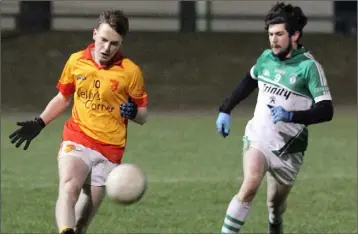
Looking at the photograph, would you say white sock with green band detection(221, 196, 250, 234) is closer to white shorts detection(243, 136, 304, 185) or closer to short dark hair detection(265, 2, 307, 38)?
white shorts detection(243, 136, 304, 185)

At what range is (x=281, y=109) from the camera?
765 cm

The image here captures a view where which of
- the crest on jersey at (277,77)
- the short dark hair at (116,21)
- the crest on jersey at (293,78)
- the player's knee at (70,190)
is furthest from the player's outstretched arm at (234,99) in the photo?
the player's knee at (70,190)

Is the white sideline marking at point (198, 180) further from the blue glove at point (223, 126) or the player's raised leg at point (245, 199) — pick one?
the player's raised leg at point (245, 199)

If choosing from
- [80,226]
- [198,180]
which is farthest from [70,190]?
[198,180]

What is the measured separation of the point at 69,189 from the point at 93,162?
1.22ft

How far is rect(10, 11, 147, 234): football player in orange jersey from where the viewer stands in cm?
754

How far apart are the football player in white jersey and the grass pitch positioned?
1.47 meters

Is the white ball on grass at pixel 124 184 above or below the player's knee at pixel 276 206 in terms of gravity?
above

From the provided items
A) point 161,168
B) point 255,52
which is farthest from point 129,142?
point 255,52

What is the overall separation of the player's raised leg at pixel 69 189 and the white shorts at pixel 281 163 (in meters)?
1.55

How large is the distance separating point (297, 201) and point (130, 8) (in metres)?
21.0

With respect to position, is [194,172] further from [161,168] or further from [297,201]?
[297,201]

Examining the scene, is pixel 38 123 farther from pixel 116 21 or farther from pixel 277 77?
pixel 277 77

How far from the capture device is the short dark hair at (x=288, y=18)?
7931 mm
